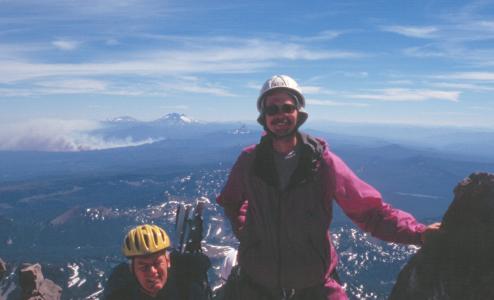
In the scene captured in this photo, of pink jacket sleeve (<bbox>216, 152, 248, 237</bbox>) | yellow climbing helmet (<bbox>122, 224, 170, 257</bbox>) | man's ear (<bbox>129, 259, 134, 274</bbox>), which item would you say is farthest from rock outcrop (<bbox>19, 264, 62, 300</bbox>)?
pink jacket sleeve (<bbox>216, 152, 248, 237</bbox>)

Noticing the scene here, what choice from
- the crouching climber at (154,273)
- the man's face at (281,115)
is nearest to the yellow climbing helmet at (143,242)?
the crouching climber at (154,273)

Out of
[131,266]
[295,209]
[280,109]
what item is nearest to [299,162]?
[295,209]

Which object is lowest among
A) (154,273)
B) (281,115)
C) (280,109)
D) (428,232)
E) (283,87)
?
(154,273)

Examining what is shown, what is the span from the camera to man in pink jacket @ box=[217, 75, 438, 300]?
Result: 8477 millimetres

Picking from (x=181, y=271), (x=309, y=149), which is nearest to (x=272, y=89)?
(x=309, y=149)

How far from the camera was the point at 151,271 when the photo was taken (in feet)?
30.7

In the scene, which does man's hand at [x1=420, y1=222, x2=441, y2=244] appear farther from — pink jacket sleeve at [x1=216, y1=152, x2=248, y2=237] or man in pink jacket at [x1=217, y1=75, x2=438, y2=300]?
pink jacket sleeve at [x1=216, y1=152, x2=248, y2=237]

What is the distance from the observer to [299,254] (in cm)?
855

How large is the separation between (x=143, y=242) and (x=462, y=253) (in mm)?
7222

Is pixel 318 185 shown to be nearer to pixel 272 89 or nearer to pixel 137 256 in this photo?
pixel 272 89

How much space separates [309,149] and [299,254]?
2.12 m

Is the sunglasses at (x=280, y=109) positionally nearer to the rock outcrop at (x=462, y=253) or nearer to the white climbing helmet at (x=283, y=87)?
the white climbing helmet at (x=283, y=87)

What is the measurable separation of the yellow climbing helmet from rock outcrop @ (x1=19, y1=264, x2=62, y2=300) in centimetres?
1408

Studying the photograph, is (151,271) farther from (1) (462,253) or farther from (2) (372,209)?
(1) (462,253)
